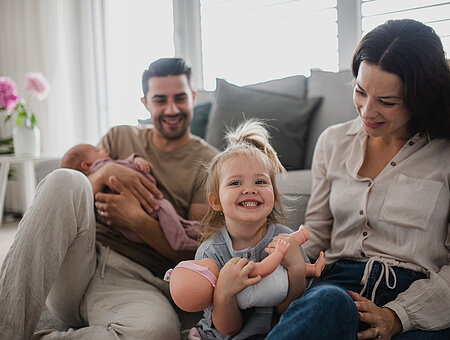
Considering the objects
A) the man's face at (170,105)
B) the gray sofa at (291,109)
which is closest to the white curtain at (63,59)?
the gray sofa at (291,109)

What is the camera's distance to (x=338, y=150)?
1301 millimetres

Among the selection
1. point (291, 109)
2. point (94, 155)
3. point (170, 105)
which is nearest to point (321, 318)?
point (170, 105)

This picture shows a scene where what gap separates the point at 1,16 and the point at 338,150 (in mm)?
3641

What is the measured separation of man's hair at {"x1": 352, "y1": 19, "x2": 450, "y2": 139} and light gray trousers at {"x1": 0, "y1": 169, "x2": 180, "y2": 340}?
2.87ft

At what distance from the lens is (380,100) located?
1.10 m

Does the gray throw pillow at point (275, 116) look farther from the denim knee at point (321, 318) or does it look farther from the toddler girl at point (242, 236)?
the denim knee at point (321, 318)

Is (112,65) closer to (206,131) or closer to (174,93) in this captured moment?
(206,131)

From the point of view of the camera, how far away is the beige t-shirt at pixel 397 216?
101cm

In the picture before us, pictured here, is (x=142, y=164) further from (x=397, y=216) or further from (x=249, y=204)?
(x=397, y=216)

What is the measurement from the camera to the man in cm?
115

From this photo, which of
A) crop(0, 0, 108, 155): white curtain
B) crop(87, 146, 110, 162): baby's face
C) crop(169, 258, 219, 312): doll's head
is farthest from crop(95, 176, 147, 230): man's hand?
crop(0, 0, 108, 155): white curtain

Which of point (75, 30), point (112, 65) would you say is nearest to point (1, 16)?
point (75, 30)

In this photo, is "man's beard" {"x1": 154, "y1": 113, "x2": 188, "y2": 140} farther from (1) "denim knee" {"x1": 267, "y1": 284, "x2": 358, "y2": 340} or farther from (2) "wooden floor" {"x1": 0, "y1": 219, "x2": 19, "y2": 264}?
(2) "wooden floor" {"x1": 0, "y1": 219, "x2": 19, "y2": 264}

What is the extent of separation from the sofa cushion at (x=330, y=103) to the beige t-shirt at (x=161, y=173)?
536mm
